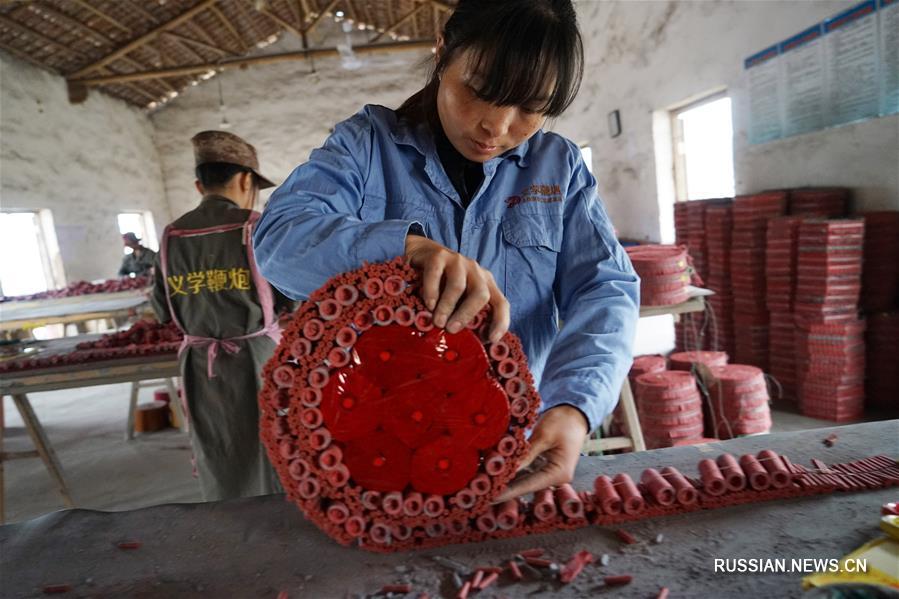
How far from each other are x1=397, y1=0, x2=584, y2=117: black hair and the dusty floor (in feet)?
11.1

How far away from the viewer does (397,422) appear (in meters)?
1.02

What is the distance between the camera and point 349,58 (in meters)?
10.4

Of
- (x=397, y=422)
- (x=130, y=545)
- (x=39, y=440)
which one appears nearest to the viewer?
(x=397, y=422)

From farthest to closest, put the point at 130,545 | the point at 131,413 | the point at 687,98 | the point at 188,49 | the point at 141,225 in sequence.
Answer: the point at 141,225 → the point at 188,49 → the point at 687,98 → the point at 131,413 → the point at 130,545

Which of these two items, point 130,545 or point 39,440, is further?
point 39,440

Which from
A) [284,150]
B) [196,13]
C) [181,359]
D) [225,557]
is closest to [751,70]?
[181,359]

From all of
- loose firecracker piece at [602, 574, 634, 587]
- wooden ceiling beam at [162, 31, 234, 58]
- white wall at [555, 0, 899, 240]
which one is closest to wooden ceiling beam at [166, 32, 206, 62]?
wooden ceiling beam at [162, 31, 234, 58]

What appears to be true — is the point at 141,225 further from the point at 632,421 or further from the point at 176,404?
the point at 632,421

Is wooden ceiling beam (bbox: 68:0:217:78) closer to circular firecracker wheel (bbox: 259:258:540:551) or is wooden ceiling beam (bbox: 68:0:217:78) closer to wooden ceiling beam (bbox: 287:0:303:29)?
wooden ceiling beam (bbox: 287:0:303:29)

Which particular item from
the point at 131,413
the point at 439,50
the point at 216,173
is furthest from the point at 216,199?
the point at 131,413

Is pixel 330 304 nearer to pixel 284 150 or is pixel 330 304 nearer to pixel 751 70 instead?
pixel 751 70

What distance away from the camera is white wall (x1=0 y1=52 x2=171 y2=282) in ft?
28.9

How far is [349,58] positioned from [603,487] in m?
10.7

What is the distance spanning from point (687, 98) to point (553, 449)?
18.4ft
